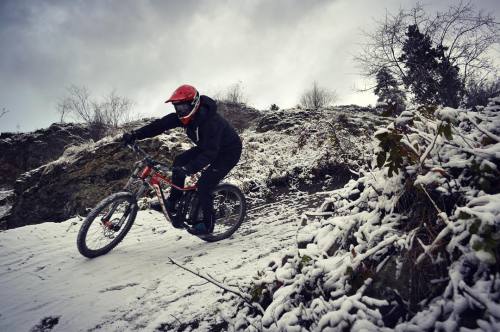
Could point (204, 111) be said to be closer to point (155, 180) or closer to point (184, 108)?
point (184, 108)

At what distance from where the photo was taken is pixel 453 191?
1.63m

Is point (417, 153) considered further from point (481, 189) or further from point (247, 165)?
point (247, 165)

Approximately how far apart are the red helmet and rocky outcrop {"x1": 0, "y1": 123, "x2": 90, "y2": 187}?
48.1ft

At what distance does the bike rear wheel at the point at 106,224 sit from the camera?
4.04m

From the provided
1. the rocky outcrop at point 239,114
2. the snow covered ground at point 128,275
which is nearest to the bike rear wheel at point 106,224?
the snow covered ground at point 128,275

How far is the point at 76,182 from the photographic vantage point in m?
9.63

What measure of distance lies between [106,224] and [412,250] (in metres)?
4.05

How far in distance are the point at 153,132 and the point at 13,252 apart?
9.13ft

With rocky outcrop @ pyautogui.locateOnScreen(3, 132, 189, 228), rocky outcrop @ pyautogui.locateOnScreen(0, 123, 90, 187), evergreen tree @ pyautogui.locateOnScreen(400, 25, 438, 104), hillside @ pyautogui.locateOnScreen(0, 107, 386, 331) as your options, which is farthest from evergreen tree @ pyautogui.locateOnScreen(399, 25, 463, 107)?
rocky outcrop @ pyautogui.locateOnScreen(0, 123, 90, 187)

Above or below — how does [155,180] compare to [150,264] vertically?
above

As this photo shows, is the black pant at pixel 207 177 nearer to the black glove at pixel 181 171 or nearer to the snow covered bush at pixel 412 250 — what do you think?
the black glove at pixel 181 171

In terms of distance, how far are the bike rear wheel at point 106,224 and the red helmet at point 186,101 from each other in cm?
148

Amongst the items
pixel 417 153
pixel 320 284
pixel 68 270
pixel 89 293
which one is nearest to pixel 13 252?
pixel 68 270

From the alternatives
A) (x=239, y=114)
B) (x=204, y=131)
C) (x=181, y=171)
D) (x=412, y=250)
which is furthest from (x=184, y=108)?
(x=239, y=114)
